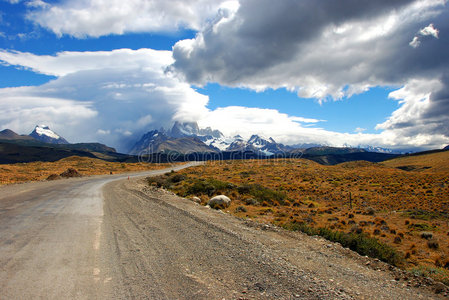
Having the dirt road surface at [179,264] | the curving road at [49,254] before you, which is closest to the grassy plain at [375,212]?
the dirt road surface at [179,264]

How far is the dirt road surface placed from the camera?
566 cm

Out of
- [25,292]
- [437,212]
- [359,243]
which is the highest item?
[25,292]

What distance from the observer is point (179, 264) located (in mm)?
7094

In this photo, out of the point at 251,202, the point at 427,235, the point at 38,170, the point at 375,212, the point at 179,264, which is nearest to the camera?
the point at 179,264

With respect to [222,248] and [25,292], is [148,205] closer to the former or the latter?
[222,248]

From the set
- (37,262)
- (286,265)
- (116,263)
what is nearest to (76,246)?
(37,262)

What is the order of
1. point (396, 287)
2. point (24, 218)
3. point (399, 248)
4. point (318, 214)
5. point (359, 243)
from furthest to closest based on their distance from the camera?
point (318, 214), point (399, 248), point (24, 218), point (359, 243), point (396, 287)

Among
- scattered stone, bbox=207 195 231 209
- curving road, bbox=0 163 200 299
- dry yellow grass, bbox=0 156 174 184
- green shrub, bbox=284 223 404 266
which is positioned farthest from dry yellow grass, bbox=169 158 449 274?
dry yellow grass, bbox=0 156 174 184

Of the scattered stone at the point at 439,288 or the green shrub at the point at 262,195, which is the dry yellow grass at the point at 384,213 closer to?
the green shrub at the point at 262,195

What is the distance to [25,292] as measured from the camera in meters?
5.40

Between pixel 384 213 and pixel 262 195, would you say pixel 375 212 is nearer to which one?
pixel 384 213

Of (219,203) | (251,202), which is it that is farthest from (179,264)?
(251,202)

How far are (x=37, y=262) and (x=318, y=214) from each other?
18.9 meters

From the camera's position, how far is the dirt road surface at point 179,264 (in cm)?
566
